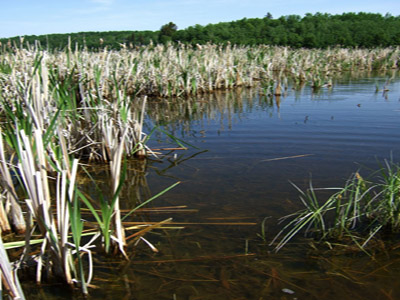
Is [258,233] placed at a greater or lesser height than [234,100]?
lesser

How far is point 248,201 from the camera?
8.92ft

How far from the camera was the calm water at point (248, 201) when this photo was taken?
A: 5.90 ft

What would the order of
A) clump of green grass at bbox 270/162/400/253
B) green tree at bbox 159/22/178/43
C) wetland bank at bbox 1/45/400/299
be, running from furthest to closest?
1. green tree at bbox 159/22/178/43
2. clump of green grass at bbox 270/162/400/253
3. wetland bank at bbox 1/45/400/299

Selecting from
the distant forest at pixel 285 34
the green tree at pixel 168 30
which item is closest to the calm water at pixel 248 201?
→ the distant forest at pixel 285 34

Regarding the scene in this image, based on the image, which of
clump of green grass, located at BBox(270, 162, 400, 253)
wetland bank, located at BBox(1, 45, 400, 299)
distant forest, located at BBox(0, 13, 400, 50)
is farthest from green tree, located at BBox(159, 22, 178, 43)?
clump of green grass, located at BBox(270, 162, 400, 253)

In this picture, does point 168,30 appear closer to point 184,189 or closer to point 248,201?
point 184,189

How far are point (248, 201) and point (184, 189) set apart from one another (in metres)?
0.59

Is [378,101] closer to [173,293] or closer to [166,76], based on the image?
[166,76]

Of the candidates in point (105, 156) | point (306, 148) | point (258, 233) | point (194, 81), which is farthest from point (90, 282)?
point (194, 81)

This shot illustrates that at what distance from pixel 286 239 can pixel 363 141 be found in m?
2.48

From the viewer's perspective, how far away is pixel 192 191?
9.75 ft

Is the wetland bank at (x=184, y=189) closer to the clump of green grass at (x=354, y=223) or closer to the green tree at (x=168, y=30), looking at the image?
the clump of green grass at (x=354, y=223)

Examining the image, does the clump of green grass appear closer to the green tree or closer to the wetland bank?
the wetland bank

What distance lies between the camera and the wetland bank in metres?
1.78
